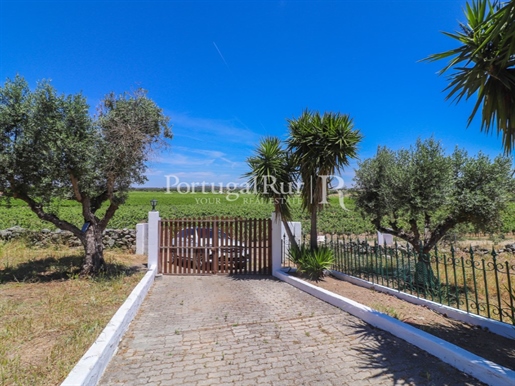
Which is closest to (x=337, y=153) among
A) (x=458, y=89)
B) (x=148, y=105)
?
(x=458, y=89)

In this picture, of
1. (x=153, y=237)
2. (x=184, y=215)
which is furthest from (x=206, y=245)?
(x=184, y=215)

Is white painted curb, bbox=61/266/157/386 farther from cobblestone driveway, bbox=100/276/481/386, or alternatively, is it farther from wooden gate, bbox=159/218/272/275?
wooden gate, bbox=159/218/272/275

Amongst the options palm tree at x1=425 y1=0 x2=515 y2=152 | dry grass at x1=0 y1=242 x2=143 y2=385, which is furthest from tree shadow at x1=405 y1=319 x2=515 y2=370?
dry grass at x1=0 y1=242 x2=143 y2=385

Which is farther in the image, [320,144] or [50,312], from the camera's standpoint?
[320,144]

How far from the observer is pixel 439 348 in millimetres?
3580

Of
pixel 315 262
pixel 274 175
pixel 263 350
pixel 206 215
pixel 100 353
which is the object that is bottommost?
pixel 263 350

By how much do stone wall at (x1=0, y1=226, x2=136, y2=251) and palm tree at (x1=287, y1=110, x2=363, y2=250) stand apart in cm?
951

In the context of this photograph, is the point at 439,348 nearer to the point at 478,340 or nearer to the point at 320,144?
the point at 478,340

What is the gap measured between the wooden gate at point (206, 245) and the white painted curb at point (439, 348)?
430cm

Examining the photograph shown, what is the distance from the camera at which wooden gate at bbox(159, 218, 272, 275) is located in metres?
9.89

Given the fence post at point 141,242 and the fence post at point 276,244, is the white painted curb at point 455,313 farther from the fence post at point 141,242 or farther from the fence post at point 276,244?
the fence post at point 141,242

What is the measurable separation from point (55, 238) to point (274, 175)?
1081 centimetres

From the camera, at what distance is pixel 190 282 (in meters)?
8.84

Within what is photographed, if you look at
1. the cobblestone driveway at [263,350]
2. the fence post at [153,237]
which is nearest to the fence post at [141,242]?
the fence post at [153,237]
